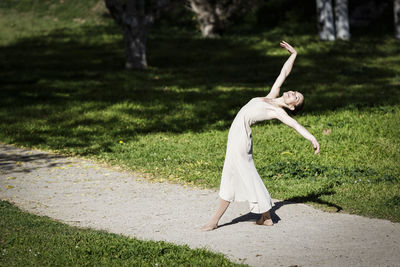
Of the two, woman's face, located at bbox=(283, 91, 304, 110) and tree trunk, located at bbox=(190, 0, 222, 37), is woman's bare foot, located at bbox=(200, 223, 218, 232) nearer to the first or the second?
woman's face, located at bbox=(283, 91, 304, 110)

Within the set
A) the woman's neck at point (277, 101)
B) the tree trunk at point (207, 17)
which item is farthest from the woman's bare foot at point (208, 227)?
the tree trunk at point (207, 17)

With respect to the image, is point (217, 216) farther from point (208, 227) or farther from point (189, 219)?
point (189, 219)

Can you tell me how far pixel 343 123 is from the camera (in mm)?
12828

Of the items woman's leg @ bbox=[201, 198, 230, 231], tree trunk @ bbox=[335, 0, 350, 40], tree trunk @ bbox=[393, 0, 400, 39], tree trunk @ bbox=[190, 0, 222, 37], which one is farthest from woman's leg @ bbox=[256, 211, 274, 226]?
tree trunk @ bbox=[190, 0, 222, 37]

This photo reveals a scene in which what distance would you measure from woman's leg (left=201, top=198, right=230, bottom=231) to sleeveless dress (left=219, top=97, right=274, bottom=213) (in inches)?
3.4

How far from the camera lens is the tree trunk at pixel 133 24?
2162cm

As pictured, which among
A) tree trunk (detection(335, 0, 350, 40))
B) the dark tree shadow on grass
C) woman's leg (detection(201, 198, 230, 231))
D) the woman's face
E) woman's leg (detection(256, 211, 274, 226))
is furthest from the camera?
tree trunk (detection(335, 0, 350, 40))

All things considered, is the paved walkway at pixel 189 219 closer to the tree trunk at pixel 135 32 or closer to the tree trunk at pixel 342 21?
the tree trunk at pixel 135 32

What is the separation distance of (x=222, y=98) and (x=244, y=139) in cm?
1020

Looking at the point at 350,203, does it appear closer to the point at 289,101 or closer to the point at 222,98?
the point at 289,101

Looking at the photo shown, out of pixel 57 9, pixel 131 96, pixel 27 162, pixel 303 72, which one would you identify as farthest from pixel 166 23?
pixel 27 162

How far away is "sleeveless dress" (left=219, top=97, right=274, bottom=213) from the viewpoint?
21.9 feet

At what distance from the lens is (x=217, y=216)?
6.88 m

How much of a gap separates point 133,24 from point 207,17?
971 centimetres
